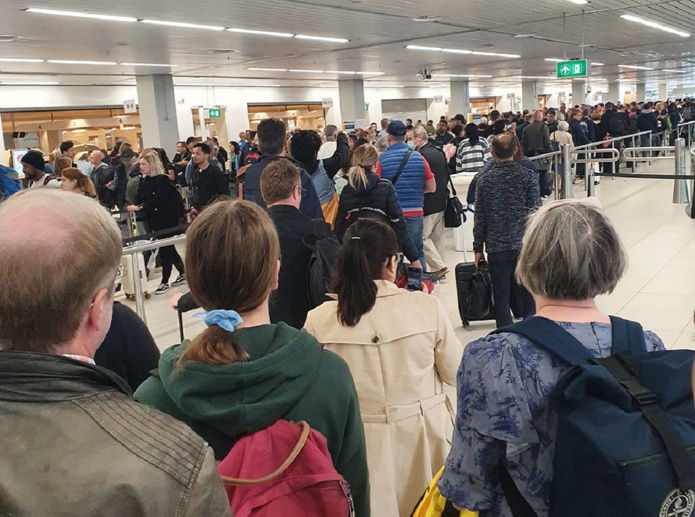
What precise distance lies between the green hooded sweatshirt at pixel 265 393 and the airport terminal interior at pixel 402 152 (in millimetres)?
25

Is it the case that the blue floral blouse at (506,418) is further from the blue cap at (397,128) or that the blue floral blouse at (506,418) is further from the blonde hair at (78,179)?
the blonde hair at (78,179)

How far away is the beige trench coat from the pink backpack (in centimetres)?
81

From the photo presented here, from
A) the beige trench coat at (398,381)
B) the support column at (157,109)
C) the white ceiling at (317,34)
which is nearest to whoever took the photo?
the beige trench coat at (398,381)

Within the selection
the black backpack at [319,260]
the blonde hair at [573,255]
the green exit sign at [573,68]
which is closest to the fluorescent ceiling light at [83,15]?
the black backpack at [319,260]

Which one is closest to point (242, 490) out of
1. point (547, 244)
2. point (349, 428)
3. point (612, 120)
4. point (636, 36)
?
point (349, 428)

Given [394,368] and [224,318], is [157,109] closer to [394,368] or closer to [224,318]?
[394,368]

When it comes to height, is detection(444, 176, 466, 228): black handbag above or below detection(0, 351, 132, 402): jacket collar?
below

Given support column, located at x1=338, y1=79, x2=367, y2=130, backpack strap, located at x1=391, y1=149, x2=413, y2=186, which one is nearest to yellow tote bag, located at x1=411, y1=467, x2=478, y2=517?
backpack strap, located at x1=391, y1=149, x2=413, y2=186

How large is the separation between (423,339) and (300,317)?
1.21m

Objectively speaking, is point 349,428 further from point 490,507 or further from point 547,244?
point 547,244

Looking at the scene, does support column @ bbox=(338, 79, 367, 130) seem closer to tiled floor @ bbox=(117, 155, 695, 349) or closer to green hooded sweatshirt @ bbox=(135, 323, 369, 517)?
tiled floor @ bbox=(117, 155, 695, 349)

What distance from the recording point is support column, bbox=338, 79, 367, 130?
85.4ft

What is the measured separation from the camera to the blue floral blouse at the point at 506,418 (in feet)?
4.68

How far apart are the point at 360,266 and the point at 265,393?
97 cm
